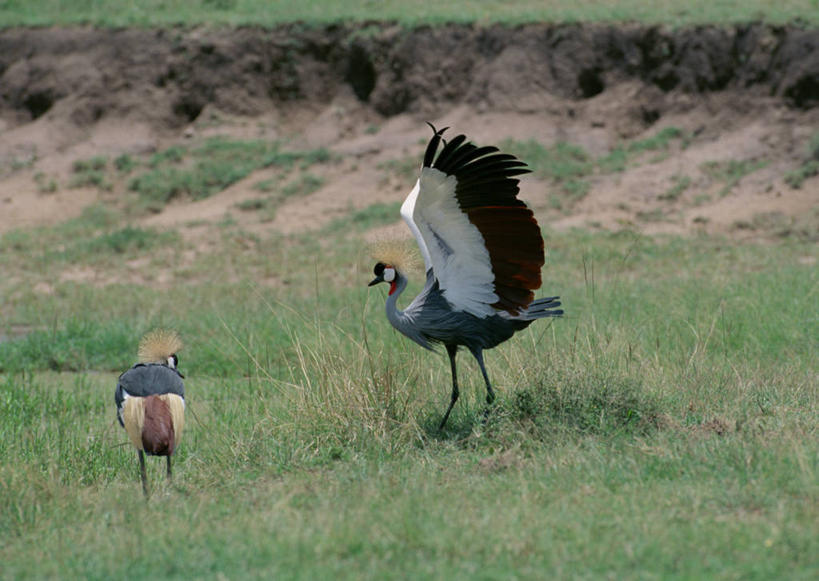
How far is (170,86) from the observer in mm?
22266

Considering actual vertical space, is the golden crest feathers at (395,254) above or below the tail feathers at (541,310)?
above

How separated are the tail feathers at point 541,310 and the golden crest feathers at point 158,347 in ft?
6.73

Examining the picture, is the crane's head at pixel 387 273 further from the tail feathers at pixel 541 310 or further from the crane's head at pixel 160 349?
the crane's head at pixel 160 349

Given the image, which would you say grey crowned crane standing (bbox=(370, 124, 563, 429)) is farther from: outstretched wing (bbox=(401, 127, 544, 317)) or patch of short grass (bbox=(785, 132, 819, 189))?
patch of short grass (bbox=(785, 132, 819, 189))

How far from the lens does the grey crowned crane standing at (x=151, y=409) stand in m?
5.32

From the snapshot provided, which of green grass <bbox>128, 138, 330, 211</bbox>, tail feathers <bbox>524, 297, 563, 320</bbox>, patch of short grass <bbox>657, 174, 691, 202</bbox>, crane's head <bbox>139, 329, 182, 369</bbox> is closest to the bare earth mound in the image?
patch of short grass <bbox>657, 174, 691, 202</bbox>

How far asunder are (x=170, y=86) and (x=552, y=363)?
17716 millimetres

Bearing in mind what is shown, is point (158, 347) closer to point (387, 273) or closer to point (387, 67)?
point (387, 273)

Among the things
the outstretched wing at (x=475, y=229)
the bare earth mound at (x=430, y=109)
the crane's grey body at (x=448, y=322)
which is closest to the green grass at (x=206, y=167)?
the bare earth mound at (x=430, y=109)


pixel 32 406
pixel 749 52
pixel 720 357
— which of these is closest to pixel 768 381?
pixel 720 357

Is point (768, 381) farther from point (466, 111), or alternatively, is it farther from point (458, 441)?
point (466, 111)

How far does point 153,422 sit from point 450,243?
6.02 feet

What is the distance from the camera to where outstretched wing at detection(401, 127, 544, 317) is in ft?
17.8

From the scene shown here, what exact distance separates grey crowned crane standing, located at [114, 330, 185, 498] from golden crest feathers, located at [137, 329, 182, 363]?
0.23 metres
